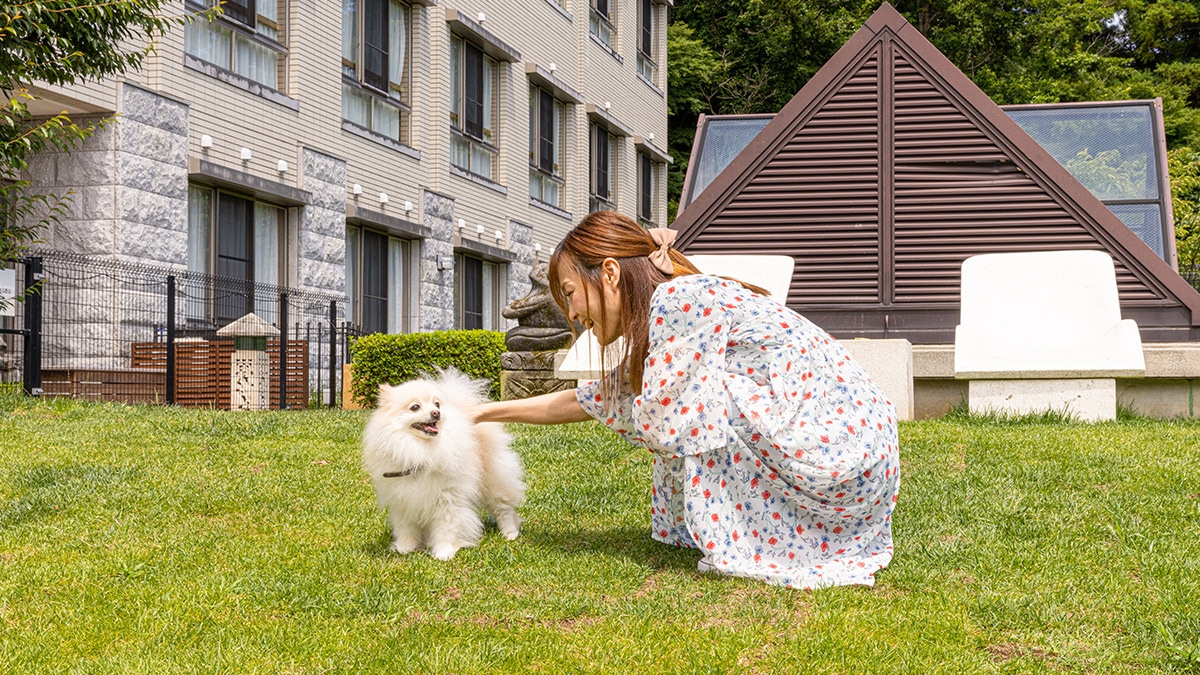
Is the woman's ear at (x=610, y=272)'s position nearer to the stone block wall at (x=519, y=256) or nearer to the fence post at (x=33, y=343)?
the fence post at (x=33, y=343)

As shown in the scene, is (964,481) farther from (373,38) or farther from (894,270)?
(373,38)

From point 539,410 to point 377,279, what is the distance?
14360mm

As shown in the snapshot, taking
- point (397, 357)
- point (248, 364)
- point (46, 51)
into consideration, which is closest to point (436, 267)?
point (397, 357)

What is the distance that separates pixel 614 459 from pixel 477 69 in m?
15.5

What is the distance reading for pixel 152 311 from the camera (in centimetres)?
1324

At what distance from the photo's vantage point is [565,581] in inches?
180

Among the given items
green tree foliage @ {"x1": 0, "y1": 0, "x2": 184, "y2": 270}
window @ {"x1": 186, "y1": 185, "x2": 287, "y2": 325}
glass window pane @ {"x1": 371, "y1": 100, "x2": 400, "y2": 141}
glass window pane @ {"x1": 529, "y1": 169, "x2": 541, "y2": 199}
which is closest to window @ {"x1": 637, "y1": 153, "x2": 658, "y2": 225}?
glass window pane @ {"x1": 529, "y1": 169, "x2": 541, "y2": 199}

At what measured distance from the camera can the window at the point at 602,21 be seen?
27.6 m

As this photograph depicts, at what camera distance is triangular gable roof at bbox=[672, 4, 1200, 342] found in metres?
12.8

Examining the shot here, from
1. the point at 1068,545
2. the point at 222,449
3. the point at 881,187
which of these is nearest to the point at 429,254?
the point at 881,187

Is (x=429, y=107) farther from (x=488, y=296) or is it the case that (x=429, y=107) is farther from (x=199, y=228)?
(x=199, y=228)

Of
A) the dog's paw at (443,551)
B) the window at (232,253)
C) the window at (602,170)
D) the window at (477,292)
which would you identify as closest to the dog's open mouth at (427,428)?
the dog's paw at (443,551)

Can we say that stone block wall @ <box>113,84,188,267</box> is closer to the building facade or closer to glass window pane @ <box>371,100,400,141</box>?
the building facade

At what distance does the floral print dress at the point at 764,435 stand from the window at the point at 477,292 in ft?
57.6
